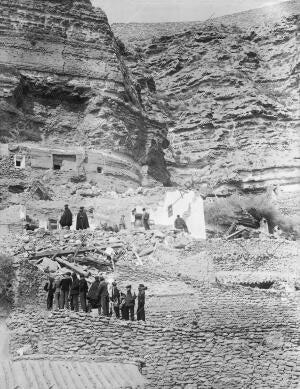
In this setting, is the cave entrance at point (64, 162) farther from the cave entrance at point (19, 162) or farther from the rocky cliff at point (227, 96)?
the rocky cliff at point (227, 96)

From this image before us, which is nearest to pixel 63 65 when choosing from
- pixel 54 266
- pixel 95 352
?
pixel 54 266

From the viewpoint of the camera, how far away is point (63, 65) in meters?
41.9

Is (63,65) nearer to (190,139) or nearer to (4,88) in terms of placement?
(4,88)

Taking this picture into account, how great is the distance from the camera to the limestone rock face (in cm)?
4003

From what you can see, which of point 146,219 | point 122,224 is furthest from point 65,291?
point 122,224

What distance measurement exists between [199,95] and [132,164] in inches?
985

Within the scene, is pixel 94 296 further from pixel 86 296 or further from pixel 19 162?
pixel 19 162

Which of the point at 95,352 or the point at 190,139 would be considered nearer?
the point at 95,352

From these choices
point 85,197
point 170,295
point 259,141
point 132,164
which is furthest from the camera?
point 259,141

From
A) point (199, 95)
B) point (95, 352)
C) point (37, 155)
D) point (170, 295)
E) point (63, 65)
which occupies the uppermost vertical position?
point (199, 95)

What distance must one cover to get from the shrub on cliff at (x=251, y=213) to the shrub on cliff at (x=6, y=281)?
582 inches

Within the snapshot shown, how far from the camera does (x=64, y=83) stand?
41.2 meters

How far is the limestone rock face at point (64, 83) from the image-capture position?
40.0 meters

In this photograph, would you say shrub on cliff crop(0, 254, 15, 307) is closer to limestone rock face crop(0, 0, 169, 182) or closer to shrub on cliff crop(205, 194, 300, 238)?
shrub on cliff crop(205, 194, 300, 238)
